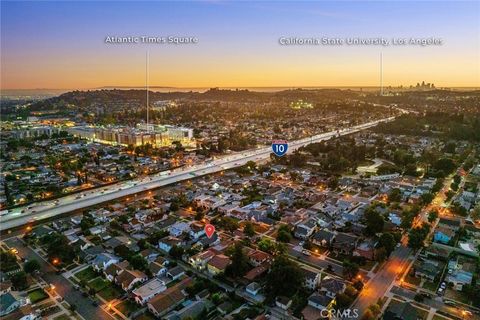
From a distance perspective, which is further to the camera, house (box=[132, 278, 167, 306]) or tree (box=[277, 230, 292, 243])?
tree (box=[277, 230, 292, 243])

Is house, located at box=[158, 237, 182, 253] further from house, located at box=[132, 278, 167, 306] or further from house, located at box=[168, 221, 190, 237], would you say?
house, located at box=[132, 278, 167, 306]

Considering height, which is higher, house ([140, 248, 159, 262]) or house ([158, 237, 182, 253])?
house ([158, 237, 182, 253])

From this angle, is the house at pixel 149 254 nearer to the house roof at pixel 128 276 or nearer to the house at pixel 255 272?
the house roof at pixel 128 276

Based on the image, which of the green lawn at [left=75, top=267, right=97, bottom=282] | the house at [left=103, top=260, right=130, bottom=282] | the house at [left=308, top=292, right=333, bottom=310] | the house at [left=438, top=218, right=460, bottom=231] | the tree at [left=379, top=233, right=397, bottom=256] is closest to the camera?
the house at [left=308, top=292, right=333, bottom=310]

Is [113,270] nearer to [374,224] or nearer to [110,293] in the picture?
[110,293]

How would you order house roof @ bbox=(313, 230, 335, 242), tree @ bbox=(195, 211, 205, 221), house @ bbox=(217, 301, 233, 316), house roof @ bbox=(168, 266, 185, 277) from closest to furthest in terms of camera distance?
house @ bbox=(217, 301, 233, 316), house roof @ bbox=(168, 266, 185, 277), house roof @ bbox=(313, 230, 335, 242), tree @ bbox=(195, 211, 205, 221)

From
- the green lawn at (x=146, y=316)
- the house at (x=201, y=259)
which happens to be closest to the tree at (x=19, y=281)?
the green lawn at (x=146, y=316)

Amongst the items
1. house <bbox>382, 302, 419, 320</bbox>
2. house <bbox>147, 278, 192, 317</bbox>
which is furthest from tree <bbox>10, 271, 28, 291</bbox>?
house <bbox>382, 302, 419, 320</bbox>

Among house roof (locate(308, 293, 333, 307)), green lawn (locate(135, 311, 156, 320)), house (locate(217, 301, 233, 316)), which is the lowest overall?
green lawn (locate(135, 311, 156, 320))
